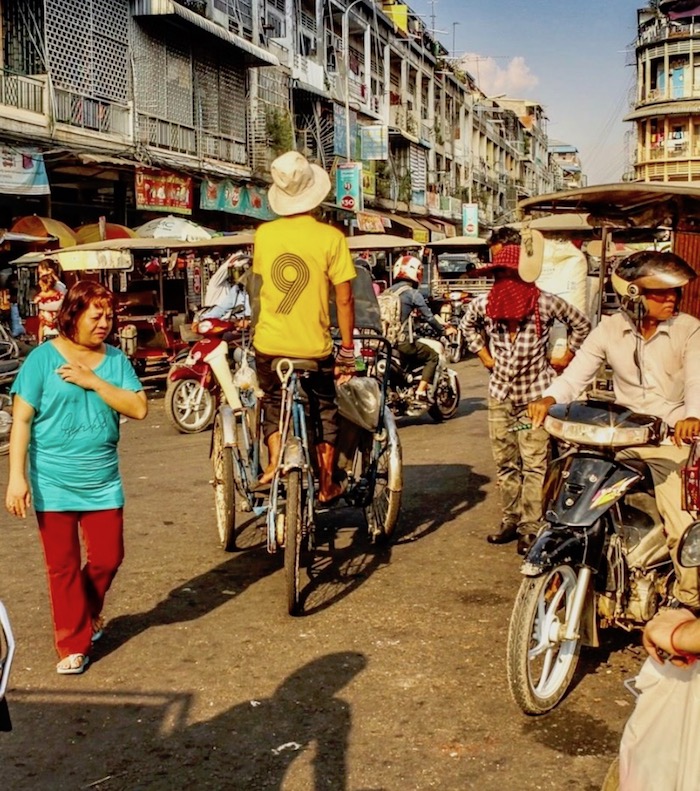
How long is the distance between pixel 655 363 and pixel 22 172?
14.0 meters

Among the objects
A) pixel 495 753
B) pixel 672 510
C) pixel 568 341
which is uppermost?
pixel 568 341

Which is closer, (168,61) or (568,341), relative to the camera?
(568,341)

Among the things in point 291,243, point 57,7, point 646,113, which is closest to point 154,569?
point 291,243

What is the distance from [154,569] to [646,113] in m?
76.0

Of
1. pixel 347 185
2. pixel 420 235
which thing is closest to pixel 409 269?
pixel 347 185

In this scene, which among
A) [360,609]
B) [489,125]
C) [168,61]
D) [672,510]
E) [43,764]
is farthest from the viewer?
[489,125]

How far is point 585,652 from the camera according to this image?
14.9ft

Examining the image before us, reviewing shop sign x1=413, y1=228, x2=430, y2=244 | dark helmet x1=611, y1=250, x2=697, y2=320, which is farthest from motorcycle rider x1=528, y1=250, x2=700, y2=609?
shop sign x1=413, y1=228, x2=430, y2=244

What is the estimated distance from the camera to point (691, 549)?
2.12 metres

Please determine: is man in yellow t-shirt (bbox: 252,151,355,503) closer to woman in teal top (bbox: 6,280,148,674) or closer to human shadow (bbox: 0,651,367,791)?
woman in teal top (bbox: 6,280,148,674)

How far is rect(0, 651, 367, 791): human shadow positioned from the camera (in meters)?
3.44

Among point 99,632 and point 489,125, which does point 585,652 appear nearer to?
point 99,632

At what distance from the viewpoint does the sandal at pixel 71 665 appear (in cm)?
432

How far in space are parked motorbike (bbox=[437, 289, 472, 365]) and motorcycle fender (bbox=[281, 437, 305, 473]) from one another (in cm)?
1507
